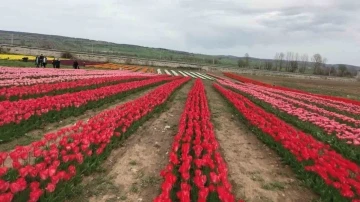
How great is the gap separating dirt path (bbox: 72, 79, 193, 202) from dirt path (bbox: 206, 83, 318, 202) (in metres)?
1.80

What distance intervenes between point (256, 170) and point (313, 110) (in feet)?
41.3

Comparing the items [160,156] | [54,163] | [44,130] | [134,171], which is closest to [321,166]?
[160,156]

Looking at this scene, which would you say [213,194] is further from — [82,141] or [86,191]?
[82,141]

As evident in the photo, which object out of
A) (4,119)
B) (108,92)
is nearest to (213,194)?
(4,119)

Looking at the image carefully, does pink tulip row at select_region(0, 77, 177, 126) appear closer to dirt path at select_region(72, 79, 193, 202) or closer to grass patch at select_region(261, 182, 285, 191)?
dirt path at select_region(72, 79, 193, 202)

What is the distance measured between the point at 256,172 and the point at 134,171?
309 cm

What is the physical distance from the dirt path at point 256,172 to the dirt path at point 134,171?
1.80 metres

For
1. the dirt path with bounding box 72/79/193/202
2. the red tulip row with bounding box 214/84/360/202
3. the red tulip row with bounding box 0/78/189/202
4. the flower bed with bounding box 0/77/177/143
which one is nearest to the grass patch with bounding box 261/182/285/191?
the red tulip row with bounding box 214/84/360/202

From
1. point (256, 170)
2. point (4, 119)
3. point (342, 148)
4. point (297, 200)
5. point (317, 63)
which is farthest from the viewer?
point (317, 63)

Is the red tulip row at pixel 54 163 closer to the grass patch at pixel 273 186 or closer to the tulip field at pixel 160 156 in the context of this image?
the tulip field at pixel 160 156

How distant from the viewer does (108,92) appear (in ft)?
55.6

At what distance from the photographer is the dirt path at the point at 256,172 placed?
6.39 meters

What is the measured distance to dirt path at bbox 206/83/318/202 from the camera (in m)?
6.39

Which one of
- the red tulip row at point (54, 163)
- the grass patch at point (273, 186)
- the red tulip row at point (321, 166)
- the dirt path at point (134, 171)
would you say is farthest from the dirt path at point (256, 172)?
the red tulip row at point (54, 163)
